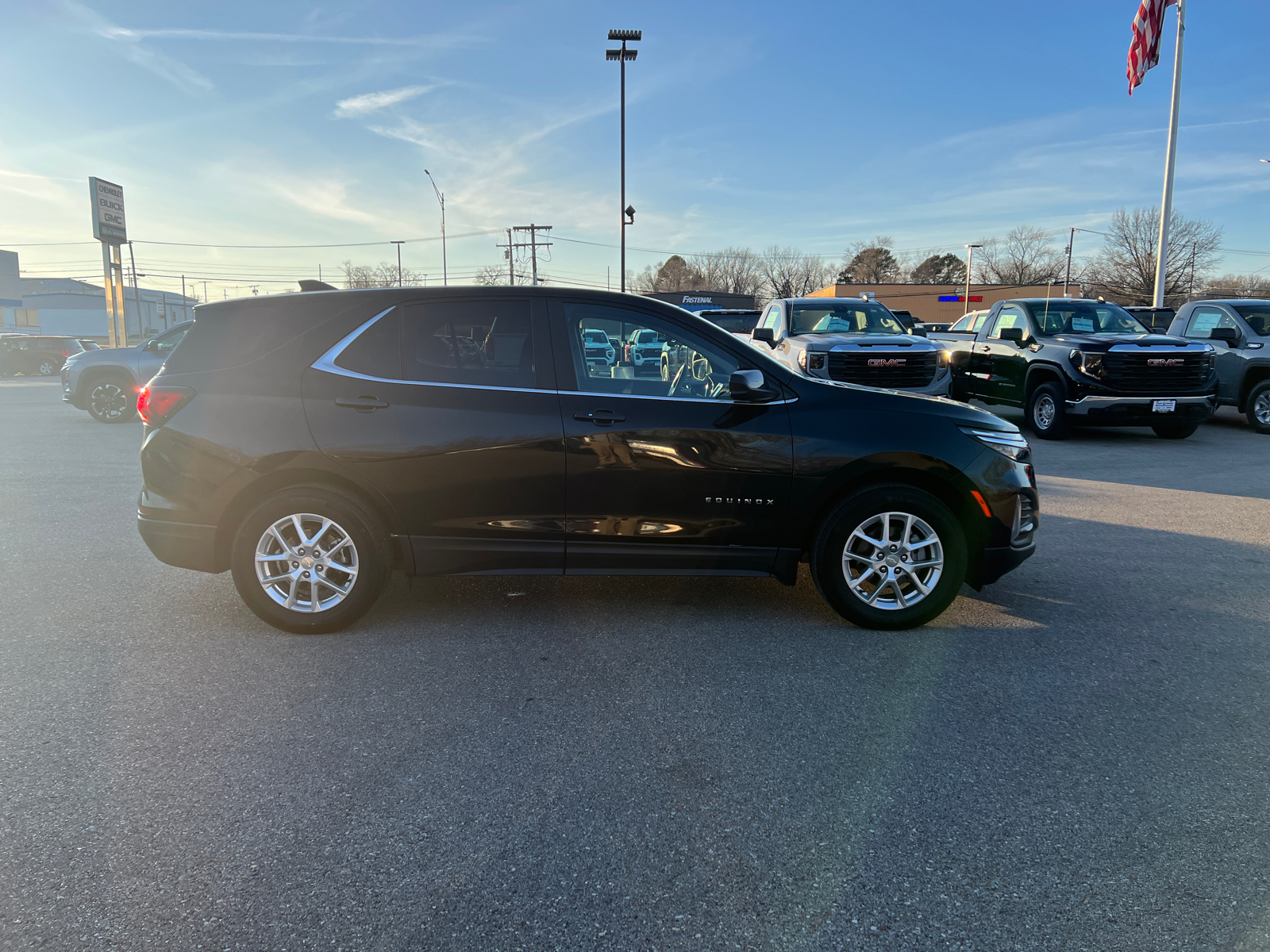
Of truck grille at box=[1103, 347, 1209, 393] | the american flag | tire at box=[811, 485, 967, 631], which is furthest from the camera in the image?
the american flag

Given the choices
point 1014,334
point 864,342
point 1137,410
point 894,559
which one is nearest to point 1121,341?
point 1137,410

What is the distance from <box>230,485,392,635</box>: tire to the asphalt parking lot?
159 mm

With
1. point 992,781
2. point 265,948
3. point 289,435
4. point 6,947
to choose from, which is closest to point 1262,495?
point 992,781

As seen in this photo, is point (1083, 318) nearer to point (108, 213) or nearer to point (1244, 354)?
point (1244, 354)

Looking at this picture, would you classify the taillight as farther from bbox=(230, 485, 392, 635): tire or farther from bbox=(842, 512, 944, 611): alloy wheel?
bbox=(842, 512, 944, 611): alloy wheel

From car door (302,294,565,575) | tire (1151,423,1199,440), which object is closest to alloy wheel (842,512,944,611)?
car door (302,294,565,575)

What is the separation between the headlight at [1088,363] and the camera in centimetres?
1186

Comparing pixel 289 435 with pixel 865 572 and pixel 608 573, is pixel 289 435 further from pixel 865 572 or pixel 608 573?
pixel 865 572

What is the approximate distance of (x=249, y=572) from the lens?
4387mm

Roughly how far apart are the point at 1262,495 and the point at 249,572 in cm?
921

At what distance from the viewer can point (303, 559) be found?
4.42 m

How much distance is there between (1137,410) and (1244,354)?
292cm

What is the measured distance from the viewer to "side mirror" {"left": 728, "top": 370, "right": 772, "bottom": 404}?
4301 mm

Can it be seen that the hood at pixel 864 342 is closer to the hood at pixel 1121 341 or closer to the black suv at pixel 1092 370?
the black suv at pixel 1092 370
